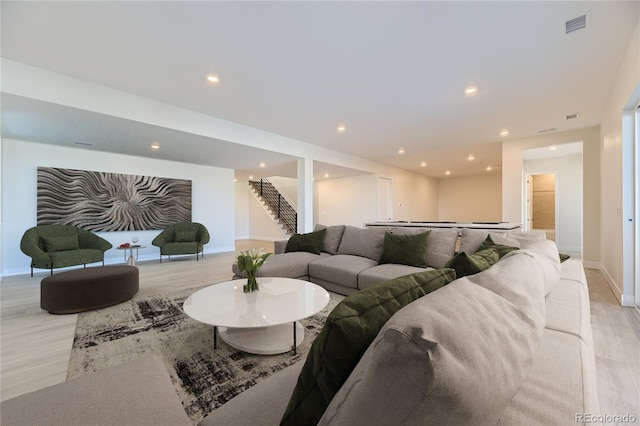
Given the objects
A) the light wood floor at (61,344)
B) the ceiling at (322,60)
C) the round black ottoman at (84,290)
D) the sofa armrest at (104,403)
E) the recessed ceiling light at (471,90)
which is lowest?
the light wood floor at (61,344)

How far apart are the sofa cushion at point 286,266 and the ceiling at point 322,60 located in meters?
2.30

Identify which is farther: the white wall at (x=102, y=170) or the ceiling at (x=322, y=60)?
the white wall at (x=102, y=170)

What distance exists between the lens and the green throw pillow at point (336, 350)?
608mm

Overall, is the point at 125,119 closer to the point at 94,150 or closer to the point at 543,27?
the point at 94,150

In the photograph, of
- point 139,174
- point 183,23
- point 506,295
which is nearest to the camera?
point 506,295

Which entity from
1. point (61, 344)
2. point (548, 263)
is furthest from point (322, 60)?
point (61, 344)

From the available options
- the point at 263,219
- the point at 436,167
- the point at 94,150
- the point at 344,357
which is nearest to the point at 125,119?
the point at 94,150

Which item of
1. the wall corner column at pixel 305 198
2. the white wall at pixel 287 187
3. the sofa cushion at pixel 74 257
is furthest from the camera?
the white wall at pixel 287 187

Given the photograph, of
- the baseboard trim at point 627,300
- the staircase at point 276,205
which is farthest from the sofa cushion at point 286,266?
the staircase at point 276,205

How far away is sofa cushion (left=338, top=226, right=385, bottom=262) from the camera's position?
355 cm

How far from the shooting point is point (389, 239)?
3.33m

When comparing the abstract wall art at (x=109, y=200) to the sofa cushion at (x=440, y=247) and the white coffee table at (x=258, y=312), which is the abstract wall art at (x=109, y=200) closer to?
the white coffee table at (x=258, y=312)

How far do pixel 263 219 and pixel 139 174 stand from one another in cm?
488

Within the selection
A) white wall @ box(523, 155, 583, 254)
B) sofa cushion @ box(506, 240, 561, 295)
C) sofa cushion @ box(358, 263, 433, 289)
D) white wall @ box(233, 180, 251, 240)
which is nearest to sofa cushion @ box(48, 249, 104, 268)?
sofa cushion @ box(358, 263, 433, 289)
